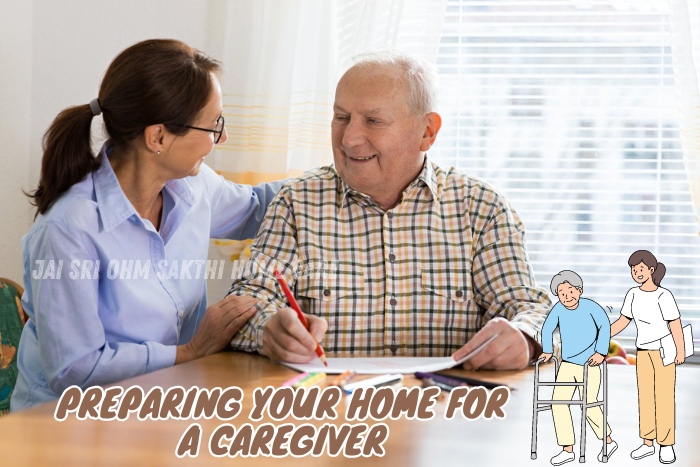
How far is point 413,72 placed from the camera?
6.60 ft

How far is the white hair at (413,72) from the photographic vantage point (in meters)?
2.00

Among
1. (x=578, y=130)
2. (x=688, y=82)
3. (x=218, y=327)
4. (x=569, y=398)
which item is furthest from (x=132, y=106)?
(x=688, y=82)

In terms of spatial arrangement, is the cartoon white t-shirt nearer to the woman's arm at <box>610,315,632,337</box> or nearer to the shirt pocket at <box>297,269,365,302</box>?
the woman's arm at <box>610,315,632,337</box>

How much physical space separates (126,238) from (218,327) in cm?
30

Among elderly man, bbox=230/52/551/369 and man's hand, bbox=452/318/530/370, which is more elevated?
elderly man, bbox=230/52/551/369

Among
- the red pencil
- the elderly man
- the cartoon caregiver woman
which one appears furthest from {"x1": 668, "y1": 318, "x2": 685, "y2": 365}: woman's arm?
the elderly man

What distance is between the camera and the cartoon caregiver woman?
81 cm

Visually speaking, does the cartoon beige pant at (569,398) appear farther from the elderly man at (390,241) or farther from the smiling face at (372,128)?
the smiling face at (372,128)

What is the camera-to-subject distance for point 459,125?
270 cm

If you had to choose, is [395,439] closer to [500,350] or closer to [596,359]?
[596,359]

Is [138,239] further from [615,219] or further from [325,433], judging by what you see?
[615,219]

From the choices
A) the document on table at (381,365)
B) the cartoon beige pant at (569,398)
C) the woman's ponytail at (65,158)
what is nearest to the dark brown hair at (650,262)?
the cartoon beige pant at (569,398)

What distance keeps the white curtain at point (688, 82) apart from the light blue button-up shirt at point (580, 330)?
1743 mm

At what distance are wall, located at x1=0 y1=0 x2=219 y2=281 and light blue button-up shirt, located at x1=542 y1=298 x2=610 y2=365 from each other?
2025 mm
